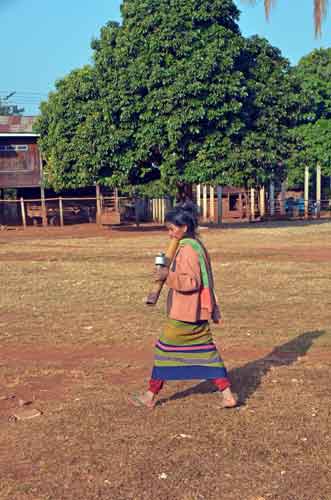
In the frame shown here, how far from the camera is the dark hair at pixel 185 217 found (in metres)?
5.02

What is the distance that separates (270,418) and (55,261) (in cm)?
1211

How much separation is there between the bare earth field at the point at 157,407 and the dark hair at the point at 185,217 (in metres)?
1.49

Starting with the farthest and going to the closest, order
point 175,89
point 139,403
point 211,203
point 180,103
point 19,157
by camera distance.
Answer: point 211,203 → point 19,157 → point 180,103 → point 175,89 → point 139,403

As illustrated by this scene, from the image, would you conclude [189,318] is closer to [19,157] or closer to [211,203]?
[19,157]

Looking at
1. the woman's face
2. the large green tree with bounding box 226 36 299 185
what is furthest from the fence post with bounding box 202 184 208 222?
the woman's face

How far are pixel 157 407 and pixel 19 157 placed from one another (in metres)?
30.0

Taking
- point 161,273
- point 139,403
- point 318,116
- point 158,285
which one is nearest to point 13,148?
point 318,116

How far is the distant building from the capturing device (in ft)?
110

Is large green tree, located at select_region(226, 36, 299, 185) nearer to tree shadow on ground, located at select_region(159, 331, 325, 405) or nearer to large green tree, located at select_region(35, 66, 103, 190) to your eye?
large green tree, located at select_region(35, 66, 103, 190)

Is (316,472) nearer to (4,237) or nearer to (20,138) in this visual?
(4,237)

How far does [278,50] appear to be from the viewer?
26.4 m

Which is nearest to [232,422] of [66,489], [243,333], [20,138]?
[66,489]

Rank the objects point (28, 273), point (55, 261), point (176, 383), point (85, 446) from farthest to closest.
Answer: point (55, 261), point (28, 273), point (176, 383), point (85, 446)

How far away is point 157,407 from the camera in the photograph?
5.30 meters
